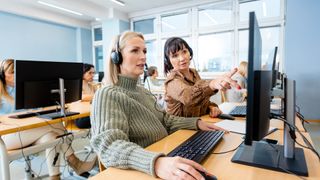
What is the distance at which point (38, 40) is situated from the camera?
5.97 meters

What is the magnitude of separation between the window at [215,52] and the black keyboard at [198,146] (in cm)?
460

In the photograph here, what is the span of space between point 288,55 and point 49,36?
20.3 ft

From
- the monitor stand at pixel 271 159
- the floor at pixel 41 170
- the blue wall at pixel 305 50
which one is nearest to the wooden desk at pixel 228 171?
the monitor stand at pixel 271 159

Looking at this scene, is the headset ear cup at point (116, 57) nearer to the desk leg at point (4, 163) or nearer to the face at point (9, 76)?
the desk leg at point (4, 163)

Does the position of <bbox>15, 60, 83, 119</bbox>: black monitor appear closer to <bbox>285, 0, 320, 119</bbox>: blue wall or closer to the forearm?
the forearm

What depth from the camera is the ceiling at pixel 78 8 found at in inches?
199

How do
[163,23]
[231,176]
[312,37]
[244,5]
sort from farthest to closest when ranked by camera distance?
[163,23]
[244,5]
[312,37]
[231,176]

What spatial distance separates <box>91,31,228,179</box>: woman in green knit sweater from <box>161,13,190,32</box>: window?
489 cm

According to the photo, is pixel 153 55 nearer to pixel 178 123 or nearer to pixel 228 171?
pixel 178 123

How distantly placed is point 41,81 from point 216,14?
4.78 meters

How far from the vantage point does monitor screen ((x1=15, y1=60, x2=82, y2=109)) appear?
1500mm

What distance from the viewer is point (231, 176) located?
629 mm

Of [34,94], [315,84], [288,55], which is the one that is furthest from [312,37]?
[34,94]

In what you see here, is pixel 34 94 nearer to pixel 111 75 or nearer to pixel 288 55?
pixel 111 75
